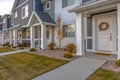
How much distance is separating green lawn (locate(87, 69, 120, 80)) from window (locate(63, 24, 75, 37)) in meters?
7.20

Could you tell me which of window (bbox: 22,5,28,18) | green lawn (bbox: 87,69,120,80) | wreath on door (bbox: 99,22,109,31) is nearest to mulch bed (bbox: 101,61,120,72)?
green lawn (bbox: 87,69,120,80)

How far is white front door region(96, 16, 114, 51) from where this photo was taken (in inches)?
373

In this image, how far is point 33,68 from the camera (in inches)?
286

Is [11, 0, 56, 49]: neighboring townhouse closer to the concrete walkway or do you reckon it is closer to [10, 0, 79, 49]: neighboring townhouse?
[10, 0, 79, 49]: neighboring townhouse

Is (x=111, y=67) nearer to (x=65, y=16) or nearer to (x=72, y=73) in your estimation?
(x=72, y=73)

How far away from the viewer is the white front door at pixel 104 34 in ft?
31.1

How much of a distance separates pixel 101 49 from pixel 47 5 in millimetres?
9339

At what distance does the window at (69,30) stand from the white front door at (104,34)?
2.87m

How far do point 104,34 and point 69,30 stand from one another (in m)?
4.11

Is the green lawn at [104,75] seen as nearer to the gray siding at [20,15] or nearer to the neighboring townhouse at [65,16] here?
the neighboring townhouse at [65,16]

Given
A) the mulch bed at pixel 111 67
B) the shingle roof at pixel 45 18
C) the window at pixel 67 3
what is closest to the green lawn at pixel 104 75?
the mulch bed at pixel 111 67

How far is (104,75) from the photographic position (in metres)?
5.45

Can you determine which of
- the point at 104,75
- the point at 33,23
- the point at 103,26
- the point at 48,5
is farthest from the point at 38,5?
the point at 104,75

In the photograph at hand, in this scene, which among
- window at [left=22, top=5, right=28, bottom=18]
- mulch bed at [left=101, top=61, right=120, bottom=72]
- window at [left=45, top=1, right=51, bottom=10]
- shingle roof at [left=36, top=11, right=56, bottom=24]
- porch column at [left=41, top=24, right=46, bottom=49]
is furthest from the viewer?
window at [left=22, top=5, right=28, bottom=18]
